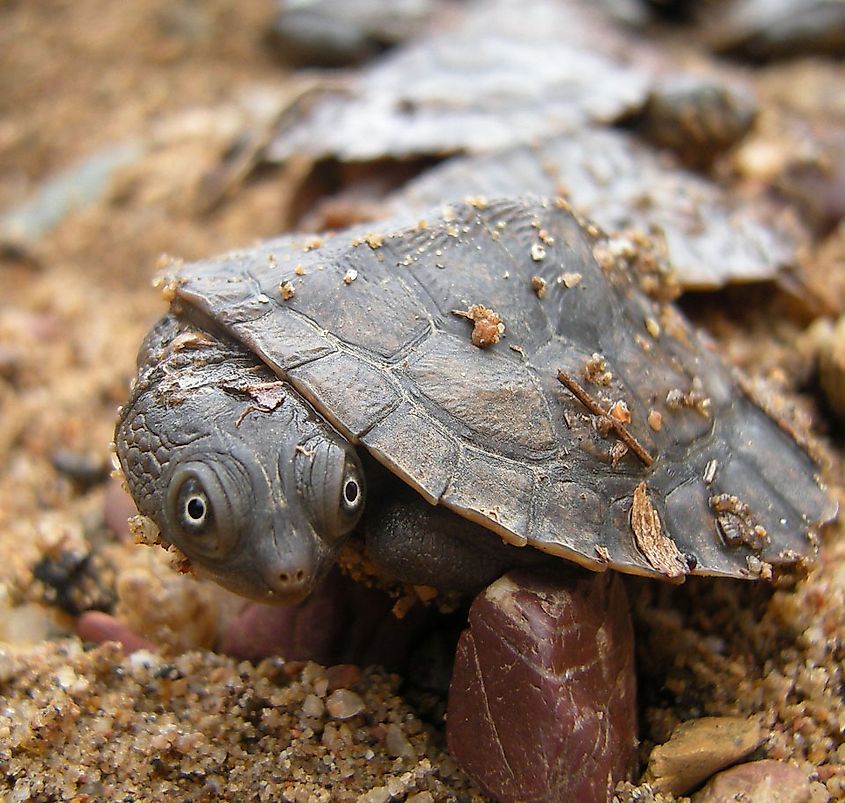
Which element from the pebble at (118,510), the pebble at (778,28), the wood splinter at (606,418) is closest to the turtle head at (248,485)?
the wood splinter at (606,418)

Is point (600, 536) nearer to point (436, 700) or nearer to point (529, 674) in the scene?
point (529, 674)

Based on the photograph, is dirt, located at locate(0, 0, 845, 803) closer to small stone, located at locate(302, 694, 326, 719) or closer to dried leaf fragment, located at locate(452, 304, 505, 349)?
small stone, located at locate(302, 694, 326, 719)

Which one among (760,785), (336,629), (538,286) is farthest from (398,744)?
(538,286)

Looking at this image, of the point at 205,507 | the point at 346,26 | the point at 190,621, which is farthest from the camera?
the point at 346,26

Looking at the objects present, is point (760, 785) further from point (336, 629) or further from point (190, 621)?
point (190, 621)

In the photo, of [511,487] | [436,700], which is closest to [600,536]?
[511,487]

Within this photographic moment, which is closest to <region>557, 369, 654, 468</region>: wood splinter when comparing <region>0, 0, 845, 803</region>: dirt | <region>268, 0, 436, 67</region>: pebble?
<region>0, 0, 845, 803</region>: dirt

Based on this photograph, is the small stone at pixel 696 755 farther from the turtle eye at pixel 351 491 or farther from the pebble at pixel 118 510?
the pebble at pixel 118 510
